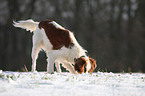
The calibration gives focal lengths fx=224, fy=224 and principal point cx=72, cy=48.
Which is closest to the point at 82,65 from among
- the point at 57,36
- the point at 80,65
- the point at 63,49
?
the point at 80,65

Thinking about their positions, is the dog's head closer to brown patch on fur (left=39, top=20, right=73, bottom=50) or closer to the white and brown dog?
the white and brown dog

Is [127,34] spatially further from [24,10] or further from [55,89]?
[55,89]

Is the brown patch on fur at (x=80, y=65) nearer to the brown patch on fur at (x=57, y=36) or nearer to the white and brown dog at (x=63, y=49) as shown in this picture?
the white and brown dog at (x=63, y=49)

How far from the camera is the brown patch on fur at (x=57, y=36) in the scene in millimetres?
5559

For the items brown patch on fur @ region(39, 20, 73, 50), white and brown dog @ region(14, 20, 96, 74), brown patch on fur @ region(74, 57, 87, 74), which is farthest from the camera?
→ brown patch on fur @ region(39, 20, 73, 50)

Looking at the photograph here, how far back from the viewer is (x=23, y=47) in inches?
714

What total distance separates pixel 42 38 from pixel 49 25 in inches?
18.3

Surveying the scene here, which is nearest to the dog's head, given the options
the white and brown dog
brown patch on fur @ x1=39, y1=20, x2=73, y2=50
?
the white and brown dog

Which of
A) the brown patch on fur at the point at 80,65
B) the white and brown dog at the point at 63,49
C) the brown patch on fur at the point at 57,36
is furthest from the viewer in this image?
the brown patch on fur at the point at 57,36

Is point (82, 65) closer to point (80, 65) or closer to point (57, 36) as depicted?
point (80, 65)

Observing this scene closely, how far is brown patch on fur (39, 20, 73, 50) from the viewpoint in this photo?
18.2 feet

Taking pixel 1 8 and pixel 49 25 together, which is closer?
pixel 49 25

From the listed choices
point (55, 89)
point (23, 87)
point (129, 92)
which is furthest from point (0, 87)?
point (129, 92)

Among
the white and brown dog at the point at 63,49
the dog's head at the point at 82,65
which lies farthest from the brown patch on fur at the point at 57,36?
the dog's head at the point at 82,65
